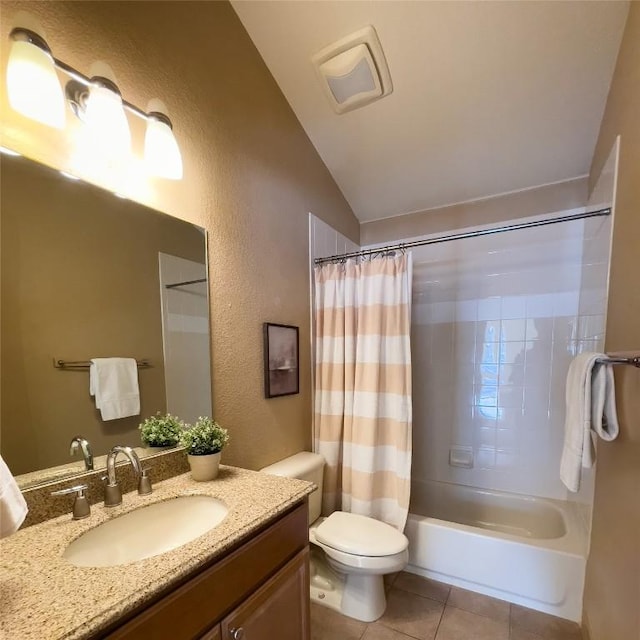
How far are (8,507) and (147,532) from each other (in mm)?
504

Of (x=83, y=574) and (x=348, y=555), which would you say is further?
(x=348, y=555)

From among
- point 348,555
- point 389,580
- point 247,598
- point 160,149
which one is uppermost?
point 160,149

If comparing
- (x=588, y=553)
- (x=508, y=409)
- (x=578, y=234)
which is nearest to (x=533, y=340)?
(x=508, y=409)

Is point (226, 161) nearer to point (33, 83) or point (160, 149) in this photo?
point (160, 149)

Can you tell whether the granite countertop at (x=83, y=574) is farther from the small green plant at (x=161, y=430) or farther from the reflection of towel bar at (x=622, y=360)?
the reflection of towel bar at (x=622, y=360)

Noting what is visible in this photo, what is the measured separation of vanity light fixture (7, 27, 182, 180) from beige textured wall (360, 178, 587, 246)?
1.82 meters

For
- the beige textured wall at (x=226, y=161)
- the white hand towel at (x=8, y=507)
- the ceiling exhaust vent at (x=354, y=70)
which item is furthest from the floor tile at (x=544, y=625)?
the ceiling exhaust vent at (x=354, y=70)

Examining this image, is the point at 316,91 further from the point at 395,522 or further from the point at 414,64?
the point at 395,522

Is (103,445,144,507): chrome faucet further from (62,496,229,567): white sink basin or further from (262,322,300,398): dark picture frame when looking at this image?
(262,322,300,398): dark picture frame

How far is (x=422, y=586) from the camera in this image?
70.5 inches

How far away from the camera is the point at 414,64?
158cm

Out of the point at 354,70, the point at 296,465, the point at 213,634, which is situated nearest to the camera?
the point at 213,634

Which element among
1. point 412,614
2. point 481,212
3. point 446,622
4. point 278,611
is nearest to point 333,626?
point 412,614

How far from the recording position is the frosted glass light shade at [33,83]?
0.80 metres
